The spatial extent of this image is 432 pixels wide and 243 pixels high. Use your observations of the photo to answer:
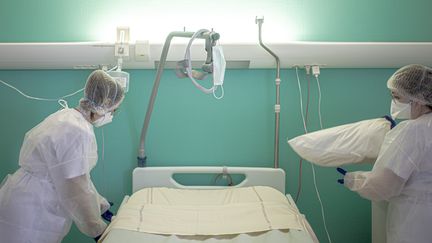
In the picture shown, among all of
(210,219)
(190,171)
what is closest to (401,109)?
(210,219)

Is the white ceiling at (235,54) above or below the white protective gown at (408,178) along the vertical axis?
above

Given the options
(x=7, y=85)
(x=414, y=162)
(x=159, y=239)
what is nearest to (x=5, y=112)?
(x=7, y=85)

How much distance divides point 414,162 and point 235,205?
758 millimetres

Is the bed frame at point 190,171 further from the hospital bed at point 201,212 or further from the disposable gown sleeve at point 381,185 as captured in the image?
the disposable gown sleeve at point 381,185

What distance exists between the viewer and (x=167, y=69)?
196 cm

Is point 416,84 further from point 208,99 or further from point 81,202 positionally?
point 81,202

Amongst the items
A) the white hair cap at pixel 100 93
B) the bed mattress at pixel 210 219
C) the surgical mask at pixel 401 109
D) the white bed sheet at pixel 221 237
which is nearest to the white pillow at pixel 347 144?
the surgical mask at pixel 401 109

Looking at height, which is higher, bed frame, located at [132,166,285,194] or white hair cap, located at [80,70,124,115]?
white hair cap, located at [80,70,124,115]

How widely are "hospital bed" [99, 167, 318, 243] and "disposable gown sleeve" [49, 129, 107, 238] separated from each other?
13 centimetres

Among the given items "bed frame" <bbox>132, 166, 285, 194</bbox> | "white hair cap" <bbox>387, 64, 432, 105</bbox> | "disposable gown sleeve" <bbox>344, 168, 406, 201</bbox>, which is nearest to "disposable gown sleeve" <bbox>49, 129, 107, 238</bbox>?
"bed frame" <bbox>132, 166, 285, 194</bbox>

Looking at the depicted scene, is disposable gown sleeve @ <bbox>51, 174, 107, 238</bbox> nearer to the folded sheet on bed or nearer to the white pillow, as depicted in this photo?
the folded sheet on bed

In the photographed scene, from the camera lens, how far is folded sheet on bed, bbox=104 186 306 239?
51.6 inches

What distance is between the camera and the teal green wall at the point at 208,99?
1.93m

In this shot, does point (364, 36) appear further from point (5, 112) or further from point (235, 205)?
point (5, 112)
